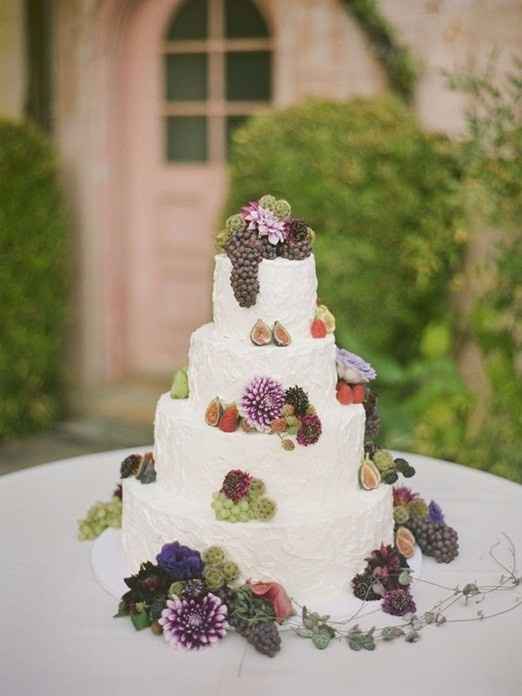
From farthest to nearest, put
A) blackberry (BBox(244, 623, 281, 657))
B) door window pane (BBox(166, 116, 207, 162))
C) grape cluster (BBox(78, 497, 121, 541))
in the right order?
door window pane (BBox(166, 116, 207, 162)) → grape cluster (BBox(78, 497, 121, 541)) → blackberry (BBox(244, 623, 281, 657))

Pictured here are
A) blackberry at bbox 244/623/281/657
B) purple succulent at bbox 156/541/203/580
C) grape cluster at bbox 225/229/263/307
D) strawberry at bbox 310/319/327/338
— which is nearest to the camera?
blackberry at bbox 244/623/281/657

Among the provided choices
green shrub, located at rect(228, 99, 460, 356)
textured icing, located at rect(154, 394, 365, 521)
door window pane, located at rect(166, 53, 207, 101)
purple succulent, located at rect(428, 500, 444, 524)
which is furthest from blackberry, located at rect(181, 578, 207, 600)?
door window pane, located at rect(166, 53, 207, 101)

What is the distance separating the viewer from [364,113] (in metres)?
6.00

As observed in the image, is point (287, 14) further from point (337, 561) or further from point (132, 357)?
point (337, 561)

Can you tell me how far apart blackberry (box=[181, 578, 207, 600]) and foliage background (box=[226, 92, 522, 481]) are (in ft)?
10.5

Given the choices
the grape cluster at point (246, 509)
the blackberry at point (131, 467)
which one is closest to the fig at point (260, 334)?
the grape cluster at point (246, 509)

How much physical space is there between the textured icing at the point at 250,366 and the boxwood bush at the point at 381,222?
288cm

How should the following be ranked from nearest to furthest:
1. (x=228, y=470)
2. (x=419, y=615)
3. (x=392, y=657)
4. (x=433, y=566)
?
(x=392, y=657)
(x=419, y=615)
(x=228, y=470)
(x=433, y=566)

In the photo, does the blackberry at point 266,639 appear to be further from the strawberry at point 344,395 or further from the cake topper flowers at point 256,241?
the cake topper flowers at point 256,241

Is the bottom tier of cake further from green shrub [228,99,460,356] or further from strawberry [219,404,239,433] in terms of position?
green shrub [228,99,460,356]

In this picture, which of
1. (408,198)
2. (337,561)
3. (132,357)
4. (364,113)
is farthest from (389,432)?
(337,561)

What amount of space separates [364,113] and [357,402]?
3.38 meters

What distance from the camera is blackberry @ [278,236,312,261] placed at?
2.91 metres

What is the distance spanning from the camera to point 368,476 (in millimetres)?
2990
